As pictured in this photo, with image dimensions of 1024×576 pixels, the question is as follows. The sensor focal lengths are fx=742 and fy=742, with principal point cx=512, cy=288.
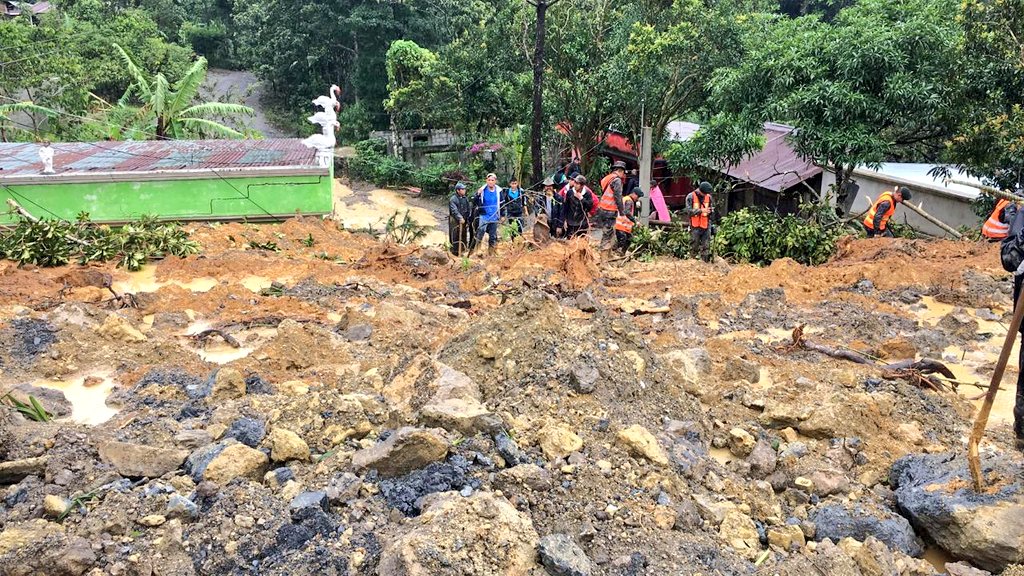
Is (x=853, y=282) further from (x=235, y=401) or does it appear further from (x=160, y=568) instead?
(x=160, y=568)

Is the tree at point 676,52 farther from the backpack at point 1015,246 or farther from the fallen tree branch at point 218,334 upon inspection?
the backpack at point 1015,246

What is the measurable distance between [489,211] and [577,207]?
62.8 inches

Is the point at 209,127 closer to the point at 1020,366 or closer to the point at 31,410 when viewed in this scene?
the point at 31,410

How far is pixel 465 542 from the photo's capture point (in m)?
3.15

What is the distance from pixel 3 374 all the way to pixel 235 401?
9.89 feet

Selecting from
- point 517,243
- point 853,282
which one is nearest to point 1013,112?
point 853,282

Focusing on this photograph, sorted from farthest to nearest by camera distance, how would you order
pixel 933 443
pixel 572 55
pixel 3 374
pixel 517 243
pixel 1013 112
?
pixel 572 55 < pixel 517 243 < pixel 1013 112 < pixel 3 374 < pixel 933 443

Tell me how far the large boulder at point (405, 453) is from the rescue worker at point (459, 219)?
322 inches

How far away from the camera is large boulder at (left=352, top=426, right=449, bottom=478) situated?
12.1 ft

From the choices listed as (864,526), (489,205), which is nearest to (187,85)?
(489,205)

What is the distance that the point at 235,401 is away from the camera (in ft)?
16.0

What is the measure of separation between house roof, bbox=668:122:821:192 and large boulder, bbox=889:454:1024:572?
1218 centimetres

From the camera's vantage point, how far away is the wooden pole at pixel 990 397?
142 inches

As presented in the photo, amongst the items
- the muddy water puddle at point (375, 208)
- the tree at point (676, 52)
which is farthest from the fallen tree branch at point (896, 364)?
the muddy water puddle at point (375, 208)
